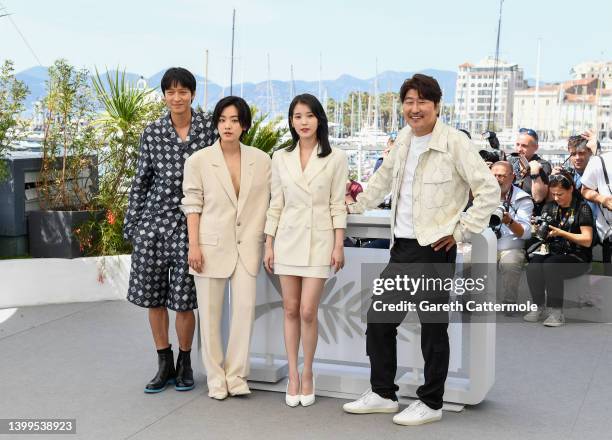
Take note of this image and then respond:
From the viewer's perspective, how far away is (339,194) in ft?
14.4

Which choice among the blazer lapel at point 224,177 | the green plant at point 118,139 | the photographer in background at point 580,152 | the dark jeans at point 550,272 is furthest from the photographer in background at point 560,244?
the green plant at point 118,139

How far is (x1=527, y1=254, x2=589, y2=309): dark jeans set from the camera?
6.65 metres

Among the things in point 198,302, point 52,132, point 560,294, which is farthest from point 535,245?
point 52,132

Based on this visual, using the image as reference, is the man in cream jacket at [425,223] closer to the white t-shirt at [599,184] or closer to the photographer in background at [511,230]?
the photographer in background at [511,230]

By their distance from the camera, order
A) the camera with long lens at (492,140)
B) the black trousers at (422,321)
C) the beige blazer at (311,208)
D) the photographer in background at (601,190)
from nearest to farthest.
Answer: the black trousers at (422,321)
the beige blazer at (311,208)
the photographer in background at (601,190)
the camera with long lens at (492,140)

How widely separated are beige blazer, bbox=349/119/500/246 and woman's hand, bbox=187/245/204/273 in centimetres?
115

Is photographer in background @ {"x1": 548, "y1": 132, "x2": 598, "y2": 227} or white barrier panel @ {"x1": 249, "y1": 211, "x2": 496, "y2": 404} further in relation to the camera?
photographer in background @ {"x1": 548, "y1": 132, "x2": 598, "y2": 227}

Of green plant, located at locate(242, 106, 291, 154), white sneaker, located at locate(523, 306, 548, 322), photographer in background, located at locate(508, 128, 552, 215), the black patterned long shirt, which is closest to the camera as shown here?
the black patterned long shirt

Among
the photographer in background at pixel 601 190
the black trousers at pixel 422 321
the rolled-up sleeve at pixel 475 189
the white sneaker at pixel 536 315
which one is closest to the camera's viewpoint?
the rolled-up sleeve at pixel 475 189

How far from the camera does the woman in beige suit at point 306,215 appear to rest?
4344mm

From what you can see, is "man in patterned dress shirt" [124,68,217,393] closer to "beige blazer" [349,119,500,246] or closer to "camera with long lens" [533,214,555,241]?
"beige blazer" [349,119,500,246]

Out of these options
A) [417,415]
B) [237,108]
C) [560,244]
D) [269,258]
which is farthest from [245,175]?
[560,244]

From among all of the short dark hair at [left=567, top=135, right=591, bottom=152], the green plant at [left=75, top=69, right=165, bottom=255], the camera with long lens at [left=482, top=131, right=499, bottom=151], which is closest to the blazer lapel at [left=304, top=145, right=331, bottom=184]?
the green plant at [left=75, top=69, right=165, bottom=255]

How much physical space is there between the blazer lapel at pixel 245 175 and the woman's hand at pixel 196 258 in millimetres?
291
